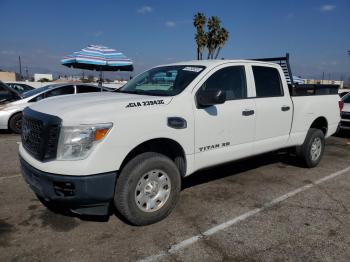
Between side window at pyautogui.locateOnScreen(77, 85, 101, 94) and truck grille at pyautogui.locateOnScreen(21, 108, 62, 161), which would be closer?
truck grille at pyautogui.locateOnScreen(21, 108, 62, 161)

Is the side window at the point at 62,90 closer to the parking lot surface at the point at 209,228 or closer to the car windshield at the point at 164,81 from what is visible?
the parking lot surface at the point at 209,228

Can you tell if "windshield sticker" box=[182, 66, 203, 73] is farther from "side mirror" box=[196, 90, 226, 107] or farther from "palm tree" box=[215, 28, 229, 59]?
"palm tree" box=[215, 28, 229, 59]

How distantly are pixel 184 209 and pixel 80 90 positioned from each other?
6.72 metres

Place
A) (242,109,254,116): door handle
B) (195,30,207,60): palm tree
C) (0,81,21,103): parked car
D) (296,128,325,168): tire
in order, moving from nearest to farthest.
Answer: (242,109,254,116): door handle, (296,128,325,168): tire, (0,81,21,103): parked car, (195,30,207,60): palm tree

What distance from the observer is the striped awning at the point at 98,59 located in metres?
11.8

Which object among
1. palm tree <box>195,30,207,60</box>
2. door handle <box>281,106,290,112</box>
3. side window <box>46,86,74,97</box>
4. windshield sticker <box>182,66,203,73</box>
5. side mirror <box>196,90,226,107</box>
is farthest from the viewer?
palm tree <box>195,30,207,60</box>

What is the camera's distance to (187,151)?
3.71m

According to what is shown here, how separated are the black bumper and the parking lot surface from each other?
1.19 feet

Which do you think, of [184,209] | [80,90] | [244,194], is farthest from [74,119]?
[80,90]

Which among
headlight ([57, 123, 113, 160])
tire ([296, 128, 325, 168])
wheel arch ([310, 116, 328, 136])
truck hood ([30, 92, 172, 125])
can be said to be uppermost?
truck hood ([30, 92, 172, 125])

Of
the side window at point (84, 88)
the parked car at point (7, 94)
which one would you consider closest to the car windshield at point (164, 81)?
the side window at point (84, 88)

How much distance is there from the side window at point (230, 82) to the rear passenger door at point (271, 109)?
24 centimetres

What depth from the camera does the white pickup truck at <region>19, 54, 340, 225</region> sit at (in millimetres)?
2945

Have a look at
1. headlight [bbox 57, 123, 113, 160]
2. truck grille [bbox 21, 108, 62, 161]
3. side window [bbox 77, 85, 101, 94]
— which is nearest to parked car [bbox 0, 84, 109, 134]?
side window [bbox 77, 85, 101, 94]
